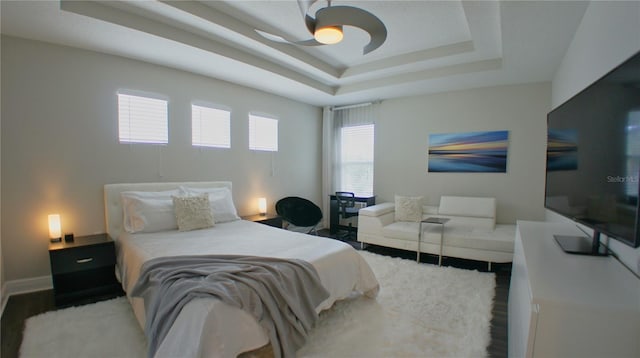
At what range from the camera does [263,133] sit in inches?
190

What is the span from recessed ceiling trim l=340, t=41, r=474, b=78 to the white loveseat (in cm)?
216

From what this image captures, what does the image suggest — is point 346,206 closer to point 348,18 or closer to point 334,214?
point 334,214

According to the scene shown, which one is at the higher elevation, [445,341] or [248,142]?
[248,142]

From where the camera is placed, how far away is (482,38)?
2998 mm

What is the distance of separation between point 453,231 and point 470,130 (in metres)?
1.78

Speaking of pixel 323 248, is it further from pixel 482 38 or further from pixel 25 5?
pixel 25 5

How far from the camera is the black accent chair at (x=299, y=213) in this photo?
4.78m

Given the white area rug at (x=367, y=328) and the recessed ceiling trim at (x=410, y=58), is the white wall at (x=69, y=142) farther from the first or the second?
the recessed ceiling trim at (x=410, y=58)

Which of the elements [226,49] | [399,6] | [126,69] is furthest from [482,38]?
[126,69]

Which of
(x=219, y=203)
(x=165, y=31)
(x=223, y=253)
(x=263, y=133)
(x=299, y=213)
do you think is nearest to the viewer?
(x=223, y=253)

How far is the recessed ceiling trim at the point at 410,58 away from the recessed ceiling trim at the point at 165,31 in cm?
106

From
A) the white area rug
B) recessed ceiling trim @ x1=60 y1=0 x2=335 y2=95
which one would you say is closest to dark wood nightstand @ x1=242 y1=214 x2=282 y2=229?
the white area rug

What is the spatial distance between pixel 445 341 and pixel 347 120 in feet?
14.4

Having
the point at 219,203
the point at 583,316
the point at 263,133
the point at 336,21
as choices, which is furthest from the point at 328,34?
the point at 263,133
